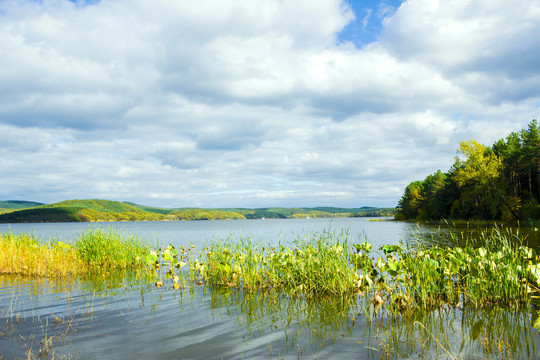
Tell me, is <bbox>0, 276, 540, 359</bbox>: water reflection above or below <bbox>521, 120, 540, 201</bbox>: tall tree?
below

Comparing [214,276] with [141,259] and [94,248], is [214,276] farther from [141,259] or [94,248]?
[94,248]

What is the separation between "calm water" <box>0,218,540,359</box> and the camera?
6.42 m

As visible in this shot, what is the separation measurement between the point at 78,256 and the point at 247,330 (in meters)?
13.3

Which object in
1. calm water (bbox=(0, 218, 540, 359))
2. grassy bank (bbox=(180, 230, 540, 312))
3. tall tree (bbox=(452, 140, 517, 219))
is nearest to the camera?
calm water (bbox=(0, 218, 540, 359))

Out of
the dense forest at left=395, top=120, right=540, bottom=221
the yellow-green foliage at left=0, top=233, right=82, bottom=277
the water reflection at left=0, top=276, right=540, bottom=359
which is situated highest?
the dense forest at left=395, top=120, right=540, bottom=221

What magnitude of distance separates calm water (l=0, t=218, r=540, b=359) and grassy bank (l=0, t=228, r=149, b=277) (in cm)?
519

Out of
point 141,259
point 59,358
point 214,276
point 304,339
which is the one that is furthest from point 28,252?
point 304,339

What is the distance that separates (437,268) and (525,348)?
3.55m

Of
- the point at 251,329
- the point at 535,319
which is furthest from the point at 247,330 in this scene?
the point at 535,319

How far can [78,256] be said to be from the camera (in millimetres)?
17375

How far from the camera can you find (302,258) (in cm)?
1162

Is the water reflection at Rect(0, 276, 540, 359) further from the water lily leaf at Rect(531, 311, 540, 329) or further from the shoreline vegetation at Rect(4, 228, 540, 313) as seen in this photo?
the shoreline vegetation at Rect(4, 228, 540, 313)

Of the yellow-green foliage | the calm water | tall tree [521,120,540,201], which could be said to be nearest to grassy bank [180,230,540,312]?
the calm water

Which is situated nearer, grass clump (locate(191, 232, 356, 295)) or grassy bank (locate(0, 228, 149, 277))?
→ grass clump (locate(191, 232, 356, 295))
